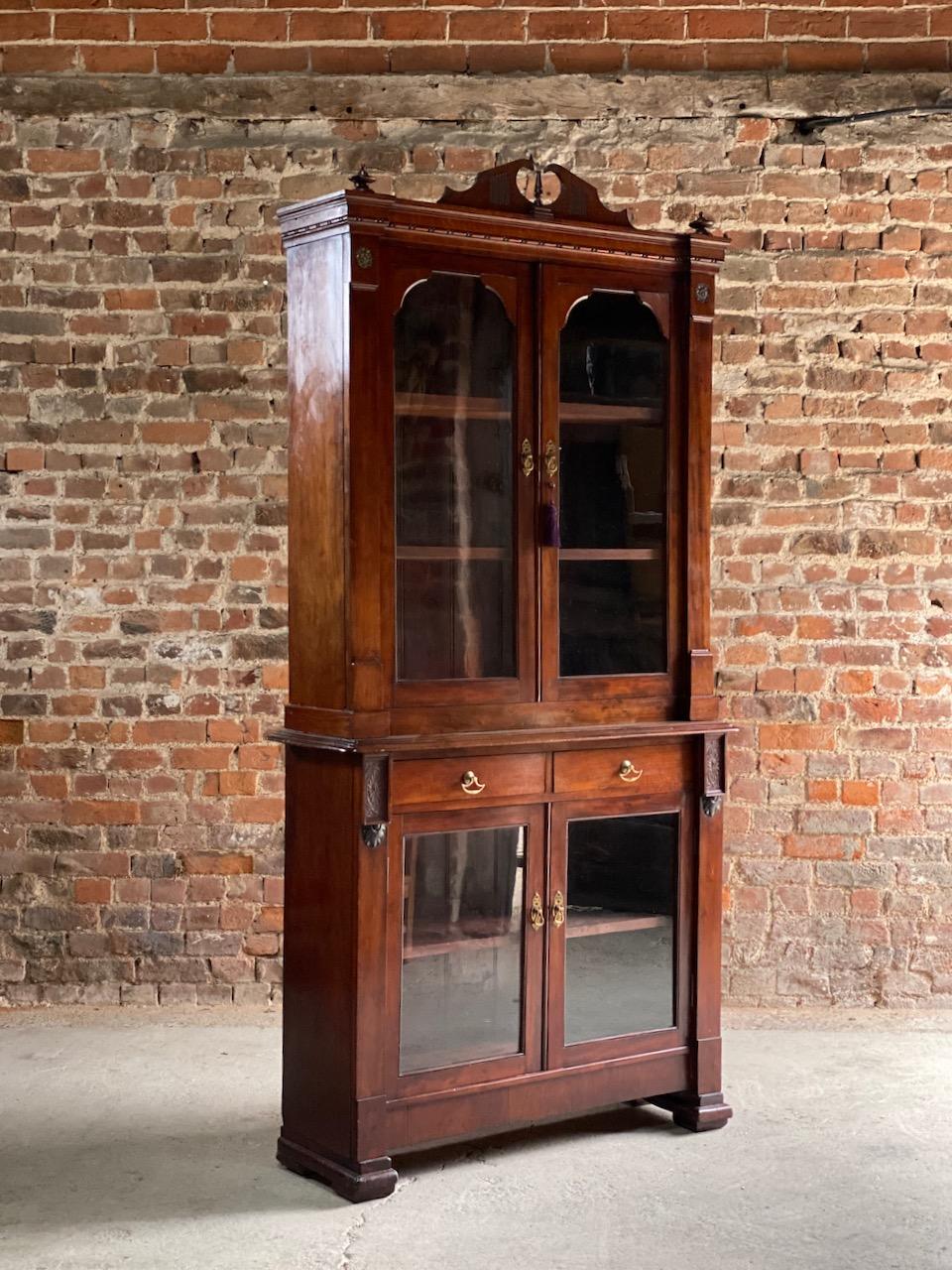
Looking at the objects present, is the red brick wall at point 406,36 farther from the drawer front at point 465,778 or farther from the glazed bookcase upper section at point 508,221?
the drawer front at point 465,778

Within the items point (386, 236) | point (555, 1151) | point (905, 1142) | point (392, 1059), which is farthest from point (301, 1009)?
point (386, 236)

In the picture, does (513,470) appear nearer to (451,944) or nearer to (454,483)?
(454,483)

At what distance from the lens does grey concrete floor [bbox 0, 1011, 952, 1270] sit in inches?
133

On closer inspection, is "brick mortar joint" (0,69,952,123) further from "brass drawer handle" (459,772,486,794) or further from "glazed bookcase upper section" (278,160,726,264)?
"brass drawer handle" (459,772,486,794)

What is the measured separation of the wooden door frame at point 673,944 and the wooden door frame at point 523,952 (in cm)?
3

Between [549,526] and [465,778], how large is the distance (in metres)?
0.69

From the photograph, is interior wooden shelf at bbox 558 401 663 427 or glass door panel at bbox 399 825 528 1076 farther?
interior wooden shelf at bbox 558 401 663 427

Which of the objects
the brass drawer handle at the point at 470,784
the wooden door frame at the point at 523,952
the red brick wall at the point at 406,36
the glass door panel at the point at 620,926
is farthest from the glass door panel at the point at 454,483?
the red brick wall at the point at 406,36

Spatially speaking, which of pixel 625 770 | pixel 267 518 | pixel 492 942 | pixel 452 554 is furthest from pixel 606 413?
pixel 267 518

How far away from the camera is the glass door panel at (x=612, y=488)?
405cm

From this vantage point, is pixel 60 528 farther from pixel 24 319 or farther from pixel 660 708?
pixel 660 708

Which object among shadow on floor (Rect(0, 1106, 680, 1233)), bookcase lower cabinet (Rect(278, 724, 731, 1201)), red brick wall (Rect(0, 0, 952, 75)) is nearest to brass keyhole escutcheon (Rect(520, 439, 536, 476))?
bookcase lower cabinet (Rect(278, 724, 731, 1201))

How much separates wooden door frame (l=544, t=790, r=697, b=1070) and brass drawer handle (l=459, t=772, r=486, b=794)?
0.24 metres

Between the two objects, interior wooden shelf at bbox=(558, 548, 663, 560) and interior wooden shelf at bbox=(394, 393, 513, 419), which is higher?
interior wooden shelf at bbox=(394, 393, 513, 419)
